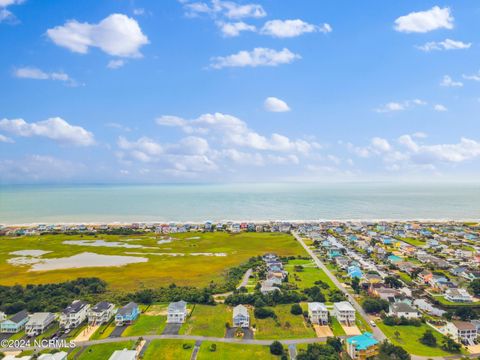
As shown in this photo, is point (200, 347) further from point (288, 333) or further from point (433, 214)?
point (433, 214)

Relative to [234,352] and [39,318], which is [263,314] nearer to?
[234,352]

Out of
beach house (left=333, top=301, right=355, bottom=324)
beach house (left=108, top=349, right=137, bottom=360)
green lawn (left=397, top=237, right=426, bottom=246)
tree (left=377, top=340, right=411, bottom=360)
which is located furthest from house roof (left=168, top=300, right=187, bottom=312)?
green lawn (left=397, top=237, right=426, bottom=246)

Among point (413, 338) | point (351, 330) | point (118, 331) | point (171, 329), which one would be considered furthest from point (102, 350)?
point (413, 338)

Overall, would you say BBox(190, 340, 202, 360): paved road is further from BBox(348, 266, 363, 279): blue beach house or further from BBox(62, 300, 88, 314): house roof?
BBox(348, 266, 363, 279): blue beach house

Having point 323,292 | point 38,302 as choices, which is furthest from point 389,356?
point 38,302

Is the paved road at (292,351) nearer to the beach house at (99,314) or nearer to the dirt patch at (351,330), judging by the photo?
the dirt patch at (351,330)
